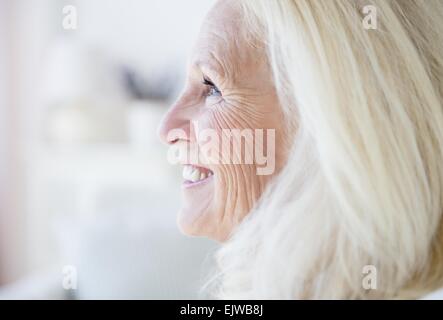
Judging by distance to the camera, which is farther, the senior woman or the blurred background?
the blurred background

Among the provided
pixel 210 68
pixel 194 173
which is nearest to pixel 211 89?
pixel 210 68

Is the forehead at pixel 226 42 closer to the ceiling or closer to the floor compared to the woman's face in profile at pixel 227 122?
closer to the ceiling

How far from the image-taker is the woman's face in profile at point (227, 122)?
0.97m

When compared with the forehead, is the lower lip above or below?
below

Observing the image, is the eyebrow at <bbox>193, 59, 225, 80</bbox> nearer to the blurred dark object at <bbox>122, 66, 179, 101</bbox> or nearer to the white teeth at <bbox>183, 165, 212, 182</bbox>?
the blurred dark object at <bbox>122, 66, 179, 101</bbox>

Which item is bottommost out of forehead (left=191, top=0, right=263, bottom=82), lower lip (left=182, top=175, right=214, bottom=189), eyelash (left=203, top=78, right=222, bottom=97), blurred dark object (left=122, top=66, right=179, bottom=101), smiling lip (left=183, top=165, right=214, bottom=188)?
lower lip (left=182, top=175, right=214, bottom=189)

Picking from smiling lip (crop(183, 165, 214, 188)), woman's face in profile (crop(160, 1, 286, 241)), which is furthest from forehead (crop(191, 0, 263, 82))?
smiling lip (crop(183, 165, 214, 188))

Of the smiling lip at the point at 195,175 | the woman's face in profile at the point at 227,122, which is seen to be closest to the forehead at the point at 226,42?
the woman's face in profile at the point at 227,122

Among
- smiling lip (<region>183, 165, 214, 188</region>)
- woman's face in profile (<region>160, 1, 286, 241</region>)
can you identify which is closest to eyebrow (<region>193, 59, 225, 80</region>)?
woman's face in profile (<region>160, 1, 286, 241</region>)

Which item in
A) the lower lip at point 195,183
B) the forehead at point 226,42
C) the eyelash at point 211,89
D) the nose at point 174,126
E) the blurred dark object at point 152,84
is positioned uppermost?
the forehead at point 226,42

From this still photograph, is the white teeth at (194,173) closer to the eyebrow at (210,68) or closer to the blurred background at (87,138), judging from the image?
the blurred background at (87,138)

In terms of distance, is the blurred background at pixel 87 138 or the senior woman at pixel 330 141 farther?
the blurred background at pixel 87 138

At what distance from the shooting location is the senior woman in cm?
92

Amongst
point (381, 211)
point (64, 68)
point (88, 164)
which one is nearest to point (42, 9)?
point (64, 68)
